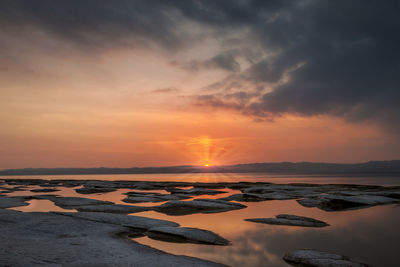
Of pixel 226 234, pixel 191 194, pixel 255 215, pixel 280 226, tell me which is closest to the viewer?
pixel 226 234

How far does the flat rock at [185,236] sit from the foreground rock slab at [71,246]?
107cm

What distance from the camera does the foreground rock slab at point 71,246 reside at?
5840 millimetres

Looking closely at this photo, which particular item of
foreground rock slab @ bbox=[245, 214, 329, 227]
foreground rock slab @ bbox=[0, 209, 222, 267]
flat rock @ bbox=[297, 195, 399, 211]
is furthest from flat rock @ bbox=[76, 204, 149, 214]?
flat rock @ bbox=[297, 195, 399, 211]

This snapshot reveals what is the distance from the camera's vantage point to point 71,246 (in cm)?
703

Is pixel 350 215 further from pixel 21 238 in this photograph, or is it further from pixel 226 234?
pixel 21 238

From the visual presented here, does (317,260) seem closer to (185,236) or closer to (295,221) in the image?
(185,236)

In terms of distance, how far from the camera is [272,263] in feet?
22.8

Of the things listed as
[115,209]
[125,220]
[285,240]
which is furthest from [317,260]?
[115,209]

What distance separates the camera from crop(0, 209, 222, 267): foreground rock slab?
584 cm

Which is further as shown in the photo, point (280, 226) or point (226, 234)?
point (280, 226)

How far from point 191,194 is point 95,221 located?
1711 cm

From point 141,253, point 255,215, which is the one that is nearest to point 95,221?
point 141,253

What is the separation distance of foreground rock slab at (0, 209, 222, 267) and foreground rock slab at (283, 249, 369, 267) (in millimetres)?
2153

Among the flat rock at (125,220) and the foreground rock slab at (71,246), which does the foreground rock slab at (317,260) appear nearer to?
the foreground rock slab at (71,246)
